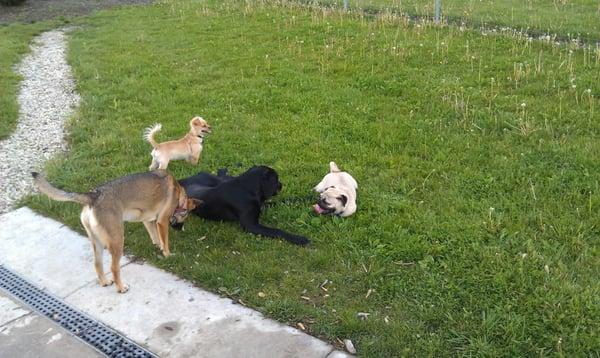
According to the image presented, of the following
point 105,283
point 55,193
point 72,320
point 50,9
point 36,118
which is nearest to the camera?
point 55,193

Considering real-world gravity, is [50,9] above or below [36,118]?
above

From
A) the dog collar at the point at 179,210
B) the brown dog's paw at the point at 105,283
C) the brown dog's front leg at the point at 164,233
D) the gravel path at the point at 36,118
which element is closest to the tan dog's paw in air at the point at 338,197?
the dog collar at the point at 179,210

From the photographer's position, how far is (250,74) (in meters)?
9.95

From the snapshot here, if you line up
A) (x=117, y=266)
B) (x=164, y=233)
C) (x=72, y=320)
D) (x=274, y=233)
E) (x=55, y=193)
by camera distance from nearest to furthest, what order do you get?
(x=55, y=193) < (x=72, y=320) < (x=117, y=266) < (x=164, y=233) < (x=274, y=233)

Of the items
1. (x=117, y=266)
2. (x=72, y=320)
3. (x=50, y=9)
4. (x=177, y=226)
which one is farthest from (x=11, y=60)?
(x=72, y=320)

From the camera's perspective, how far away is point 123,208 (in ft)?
15.1

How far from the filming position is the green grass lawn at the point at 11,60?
8.76 meters

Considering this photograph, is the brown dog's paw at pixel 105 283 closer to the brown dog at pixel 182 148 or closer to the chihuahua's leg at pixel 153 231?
the chihuahua's leg at pixel 153 231

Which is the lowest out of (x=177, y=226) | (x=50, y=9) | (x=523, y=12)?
(x=177, y=226)

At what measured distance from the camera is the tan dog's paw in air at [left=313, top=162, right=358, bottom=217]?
5.36 meters

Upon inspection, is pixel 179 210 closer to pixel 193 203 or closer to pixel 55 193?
pixel 193 203

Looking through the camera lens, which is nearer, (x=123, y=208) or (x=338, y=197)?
(x=123, y=208)

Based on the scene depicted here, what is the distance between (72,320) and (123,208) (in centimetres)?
93

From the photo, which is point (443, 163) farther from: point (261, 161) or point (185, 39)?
point (185, 39)
